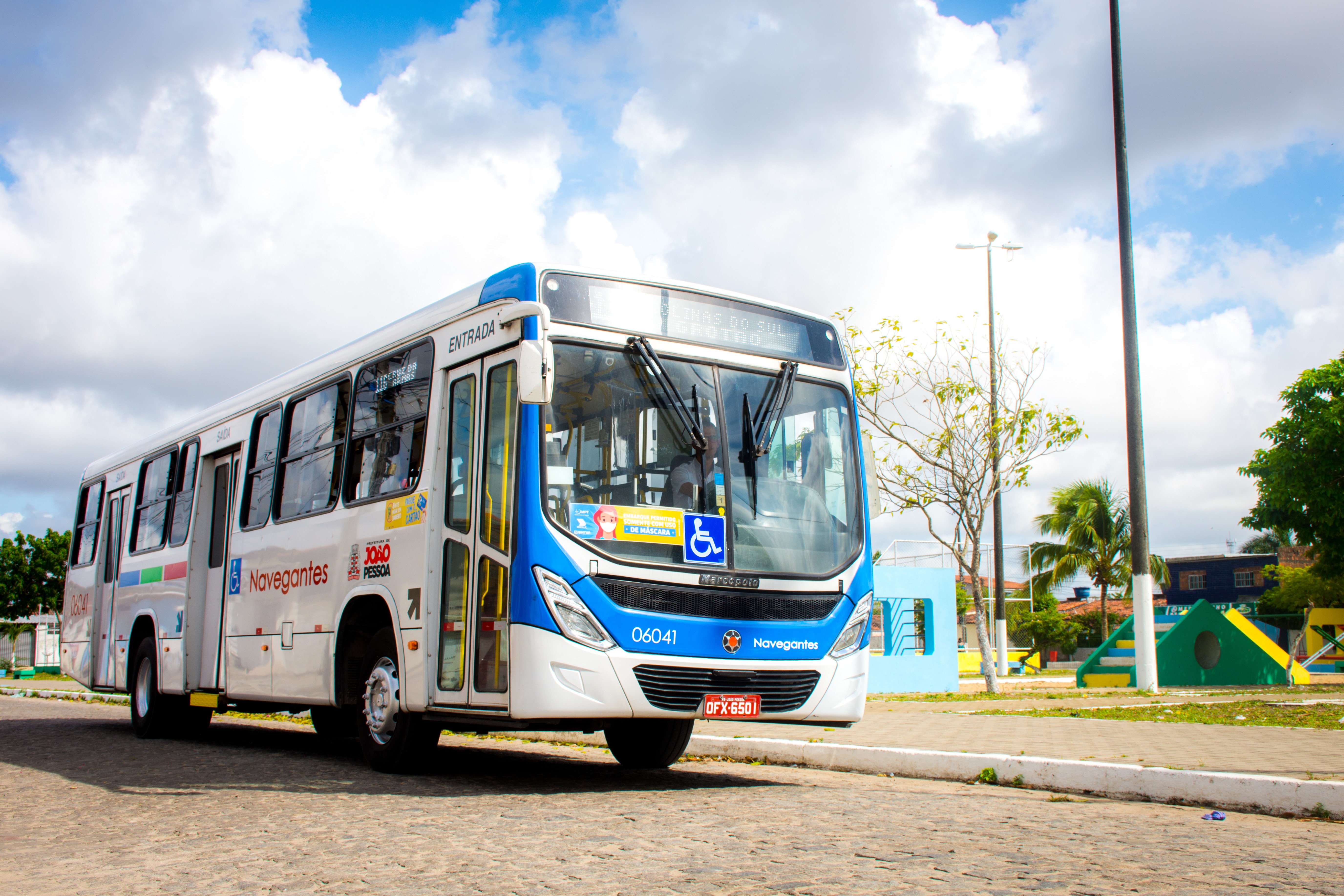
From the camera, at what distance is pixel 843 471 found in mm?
8305

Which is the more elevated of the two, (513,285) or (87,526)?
(513,285)

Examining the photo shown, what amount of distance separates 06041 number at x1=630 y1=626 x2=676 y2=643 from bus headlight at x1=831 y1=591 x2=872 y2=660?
4.16 ft

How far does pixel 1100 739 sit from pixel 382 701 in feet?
19.4

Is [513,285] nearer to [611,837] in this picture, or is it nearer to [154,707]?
[611,837]

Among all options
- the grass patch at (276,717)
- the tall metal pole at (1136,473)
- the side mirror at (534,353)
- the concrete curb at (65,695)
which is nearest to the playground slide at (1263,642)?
the tall metal pole at (1136,473)

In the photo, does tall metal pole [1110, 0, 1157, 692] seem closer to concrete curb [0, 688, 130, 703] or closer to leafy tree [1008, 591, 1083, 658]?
concrete curb [0, 688, 130, 703]

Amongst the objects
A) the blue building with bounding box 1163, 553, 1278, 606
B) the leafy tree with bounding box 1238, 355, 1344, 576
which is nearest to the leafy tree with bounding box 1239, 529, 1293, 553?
the blue building with bounding box 1163, 553, 1278, 606

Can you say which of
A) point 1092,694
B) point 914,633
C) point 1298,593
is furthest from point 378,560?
point 1298,593

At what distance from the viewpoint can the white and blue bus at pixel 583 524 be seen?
7109mm

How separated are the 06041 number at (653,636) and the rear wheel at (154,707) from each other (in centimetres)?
728

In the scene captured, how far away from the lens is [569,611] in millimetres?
6984

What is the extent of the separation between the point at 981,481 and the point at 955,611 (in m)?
5.95

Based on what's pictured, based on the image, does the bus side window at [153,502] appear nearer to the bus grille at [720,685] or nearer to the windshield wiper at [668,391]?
the windshield wiper at [668,391]

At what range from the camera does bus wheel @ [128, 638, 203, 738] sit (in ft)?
A: 42.1
